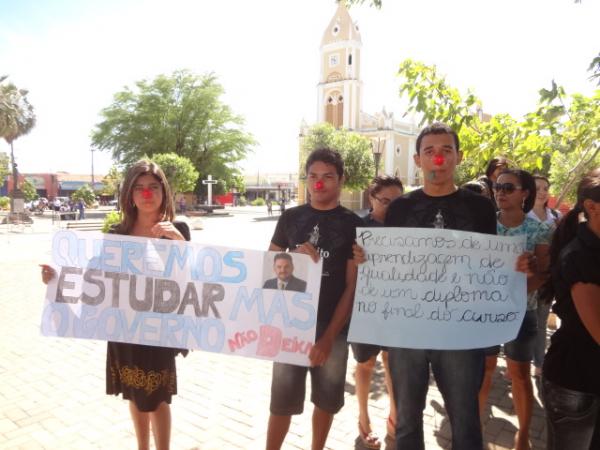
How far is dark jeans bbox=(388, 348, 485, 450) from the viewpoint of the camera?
2098 millimetres

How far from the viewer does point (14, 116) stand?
106ft

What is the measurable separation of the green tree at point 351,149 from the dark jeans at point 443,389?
110 feet

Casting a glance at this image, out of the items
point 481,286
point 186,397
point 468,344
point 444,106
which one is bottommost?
point 186,397

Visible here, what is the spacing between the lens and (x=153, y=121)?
136ft

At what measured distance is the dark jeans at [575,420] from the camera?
1794 mm

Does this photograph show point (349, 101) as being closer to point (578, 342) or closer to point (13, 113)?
point (13, 113)

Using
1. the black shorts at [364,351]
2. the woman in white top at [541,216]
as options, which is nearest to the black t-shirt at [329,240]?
the black shorts at [364,351]

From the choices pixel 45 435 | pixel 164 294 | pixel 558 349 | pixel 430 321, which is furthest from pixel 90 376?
pixel 558 349

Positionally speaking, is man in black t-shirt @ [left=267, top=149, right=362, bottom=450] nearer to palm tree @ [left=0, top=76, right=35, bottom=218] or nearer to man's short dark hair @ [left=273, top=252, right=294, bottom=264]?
man's short dark hair @ [left=273, top=252, right=294, bottom=264]

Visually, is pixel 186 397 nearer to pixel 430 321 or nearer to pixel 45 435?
pixel 45 435

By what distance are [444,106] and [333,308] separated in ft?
12.2

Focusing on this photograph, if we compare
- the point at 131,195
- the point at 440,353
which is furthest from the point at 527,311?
the point at 131,195

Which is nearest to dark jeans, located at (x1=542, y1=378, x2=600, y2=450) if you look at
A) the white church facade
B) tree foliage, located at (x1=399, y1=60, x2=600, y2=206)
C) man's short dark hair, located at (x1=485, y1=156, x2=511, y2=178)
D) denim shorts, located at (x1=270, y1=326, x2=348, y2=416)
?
denim shorts, located at (x1=270, y1=326, x2=348, y2=416)

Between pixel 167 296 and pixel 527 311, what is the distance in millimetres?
2521
